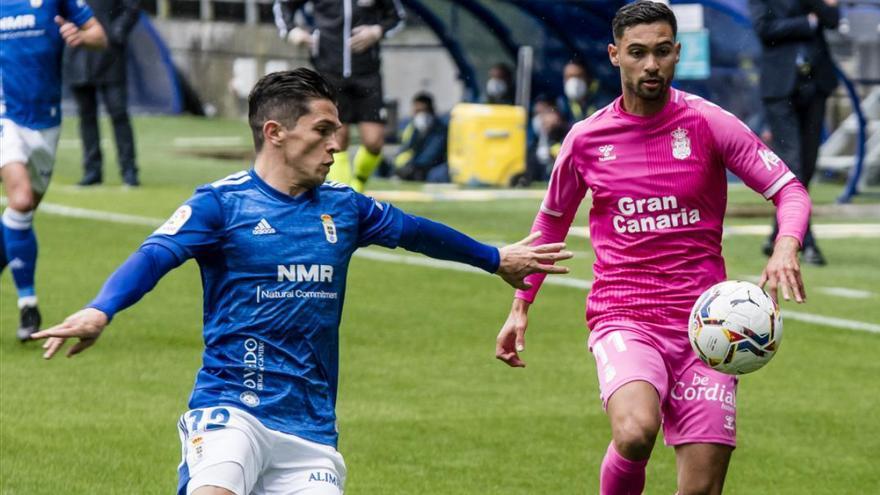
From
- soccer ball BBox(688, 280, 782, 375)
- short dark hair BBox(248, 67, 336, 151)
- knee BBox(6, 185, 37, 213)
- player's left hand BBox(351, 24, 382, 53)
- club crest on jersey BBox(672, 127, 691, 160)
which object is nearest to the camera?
short dark hair BBox(248, 67, 336, 151)

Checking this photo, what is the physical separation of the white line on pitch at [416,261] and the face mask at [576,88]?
6649 mm

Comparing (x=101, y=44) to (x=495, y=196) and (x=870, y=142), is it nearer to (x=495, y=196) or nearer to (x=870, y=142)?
(x=495, y=196)

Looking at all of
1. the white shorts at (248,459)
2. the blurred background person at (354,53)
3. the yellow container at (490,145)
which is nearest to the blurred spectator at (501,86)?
the yellow container at (490,145)

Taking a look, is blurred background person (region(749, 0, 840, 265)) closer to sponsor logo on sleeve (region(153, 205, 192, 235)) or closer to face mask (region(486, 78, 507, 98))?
face mask (region(486, 78, 507, 98))

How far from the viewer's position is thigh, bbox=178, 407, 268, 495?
5312 mm

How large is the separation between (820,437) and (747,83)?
13181mm

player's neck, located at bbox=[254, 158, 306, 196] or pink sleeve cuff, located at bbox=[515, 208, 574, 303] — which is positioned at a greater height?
player's neck, located at bbox=[254, 158, 306, 196]

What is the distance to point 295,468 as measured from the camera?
5570mm

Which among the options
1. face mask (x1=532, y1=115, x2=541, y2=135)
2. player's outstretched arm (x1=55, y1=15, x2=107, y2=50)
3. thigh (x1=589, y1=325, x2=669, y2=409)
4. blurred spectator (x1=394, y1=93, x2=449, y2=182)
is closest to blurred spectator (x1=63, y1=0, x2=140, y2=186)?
blurred spectator (x1=394, y1=93, x2=449, y2=182)

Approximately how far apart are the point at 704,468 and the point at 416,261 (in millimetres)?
8335

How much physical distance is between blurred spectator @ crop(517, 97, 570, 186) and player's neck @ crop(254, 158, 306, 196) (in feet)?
50.5

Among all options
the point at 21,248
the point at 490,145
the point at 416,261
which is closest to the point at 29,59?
the point at 21,248

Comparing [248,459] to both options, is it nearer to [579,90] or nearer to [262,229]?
[262,229]

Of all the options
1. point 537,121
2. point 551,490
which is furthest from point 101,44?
point 537,121
